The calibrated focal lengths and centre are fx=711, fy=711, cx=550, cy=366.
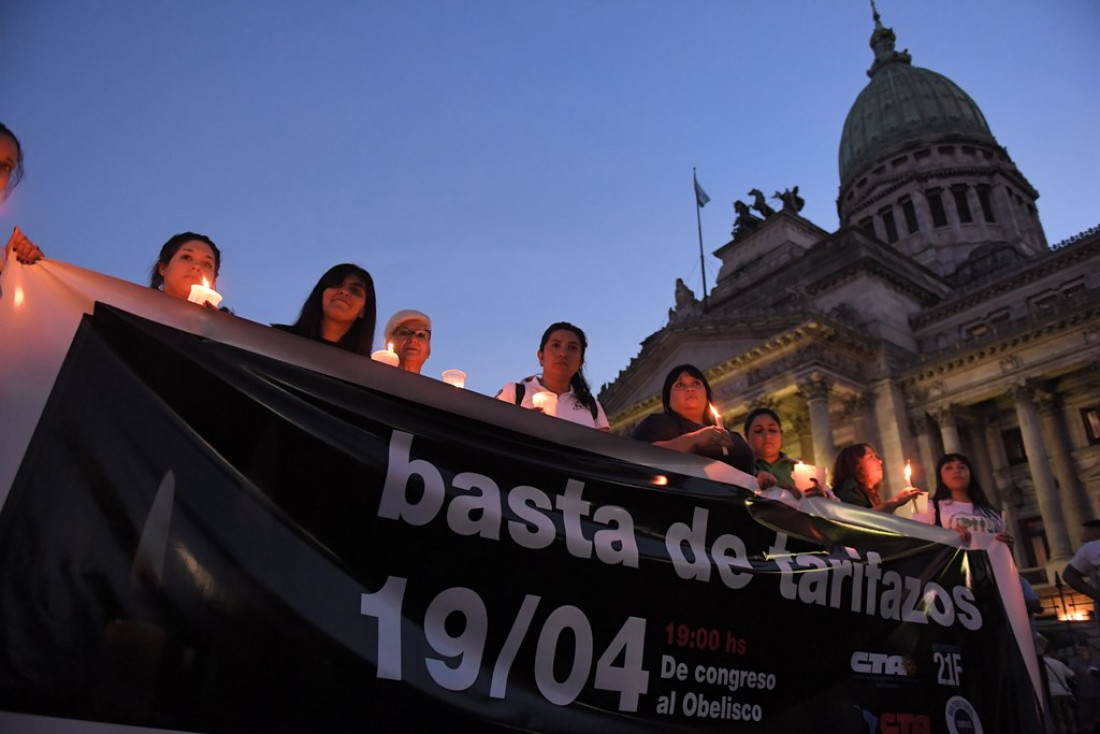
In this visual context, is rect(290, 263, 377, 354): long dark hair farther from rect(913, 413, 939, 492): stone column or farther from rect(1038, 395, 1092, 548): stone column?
rect(1038, 395, 1092, 548): stone column

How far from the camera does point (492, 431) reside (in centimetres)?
311

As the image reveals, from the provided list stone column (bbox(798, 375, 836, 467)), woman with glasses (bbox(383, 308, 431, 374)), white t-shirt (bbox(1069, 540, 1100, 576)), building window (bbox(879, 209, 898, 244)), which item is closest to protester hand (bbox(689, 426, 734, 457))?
woman with glasses (bbox(383, 308, 431, 374))

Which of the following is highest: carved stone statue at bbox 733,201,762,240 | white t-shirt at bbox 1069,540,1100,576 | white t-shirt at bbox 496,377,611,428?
carved stone statue at bbox 733,201,762,240

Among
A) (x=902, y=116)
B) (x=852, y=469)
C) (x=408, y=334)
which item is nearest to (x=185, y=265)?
(x=408, y=334)

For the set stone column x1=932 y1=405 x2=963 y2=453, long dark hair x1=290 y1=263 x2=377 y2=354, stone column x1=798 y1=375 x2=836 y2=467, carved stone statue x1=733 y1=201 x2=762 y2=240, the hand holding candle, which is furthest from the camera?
carved stone statue x1=733 y1=201 x2=762 y2=240

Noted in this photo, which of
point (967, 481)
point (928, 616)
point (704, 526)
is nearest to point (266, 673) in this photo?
point (704, 526)

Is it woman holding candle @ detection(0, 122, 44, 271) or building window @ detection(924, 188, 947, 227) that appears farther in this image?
building window @ detection(924, 188, 947, 227)

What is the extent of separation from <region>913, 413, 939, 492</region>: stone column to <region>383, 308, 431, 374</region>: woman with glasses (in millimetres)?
27567

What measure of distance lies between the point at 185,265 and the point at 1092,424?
32.4 metres

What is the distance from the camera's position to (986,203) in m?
46.3

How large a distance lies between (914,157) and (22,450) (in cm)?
5558

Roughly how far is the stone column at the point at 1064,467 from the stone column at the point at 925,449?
399cm

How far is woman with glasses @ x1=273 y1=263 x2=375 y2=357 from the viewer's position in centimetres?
375

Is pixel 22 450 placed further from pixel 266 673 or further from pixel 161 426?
pixel 266 673
